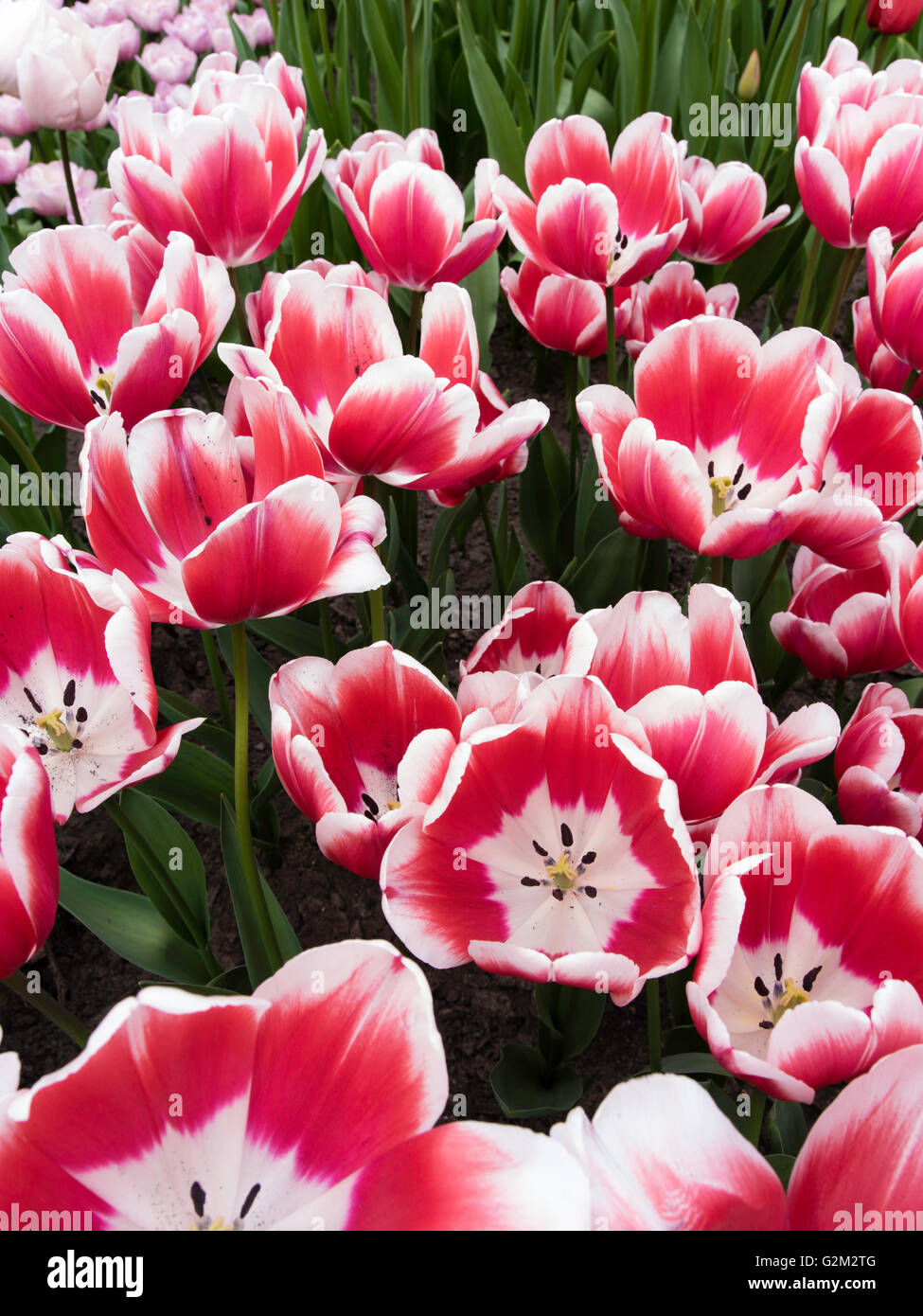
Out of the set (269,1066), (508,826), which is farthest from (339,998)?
(508,826)

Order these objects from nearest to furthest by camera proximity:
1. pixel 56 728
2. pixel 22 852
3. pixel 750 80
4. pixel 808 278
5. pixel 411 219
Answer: pixel 22 852
pixel 56 728
pixel 411 219
pixel 808 278
pixel 750 80

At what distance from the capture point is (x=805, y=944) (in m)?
0.97

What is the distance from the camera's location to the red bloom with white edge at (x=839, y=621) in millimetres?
1317

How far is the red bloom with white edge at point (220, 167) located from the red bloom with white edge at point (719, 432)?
2.02 feet

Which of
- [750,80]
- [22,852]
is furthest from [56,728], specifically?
[750,80]

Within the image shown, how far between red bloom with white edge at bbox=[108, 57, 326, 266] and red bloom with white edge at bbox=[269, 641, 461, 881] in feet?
2.64

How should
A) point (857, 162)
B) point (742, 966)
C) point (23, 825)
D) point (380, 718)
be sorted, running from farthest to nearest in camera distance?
1. point (857, 162)
2. point (380, 718)
3. point (742, 966)
4. point (23, 825)

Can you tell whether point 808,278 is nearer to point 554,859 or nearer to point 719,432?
point 719,432

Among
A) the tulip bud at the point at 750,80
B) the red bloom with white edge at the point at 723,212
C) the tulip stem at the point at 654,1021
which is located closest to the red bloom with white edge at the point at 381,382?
the tulip stem at the point at 654,1021

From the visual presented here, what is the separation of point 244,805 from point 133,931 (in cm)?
37

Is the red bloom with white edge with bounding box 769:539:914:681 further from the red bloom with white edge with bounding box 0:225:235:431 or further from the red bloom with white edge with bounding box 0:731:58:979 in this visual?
the red bloom with white edge with bounding box 0:731:58:979

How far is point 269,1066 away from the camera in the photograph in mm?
680

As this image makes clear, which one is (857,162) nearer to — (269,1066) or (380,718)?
(380,718)

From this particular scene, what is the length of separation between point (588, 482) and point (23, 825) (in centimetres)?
129
